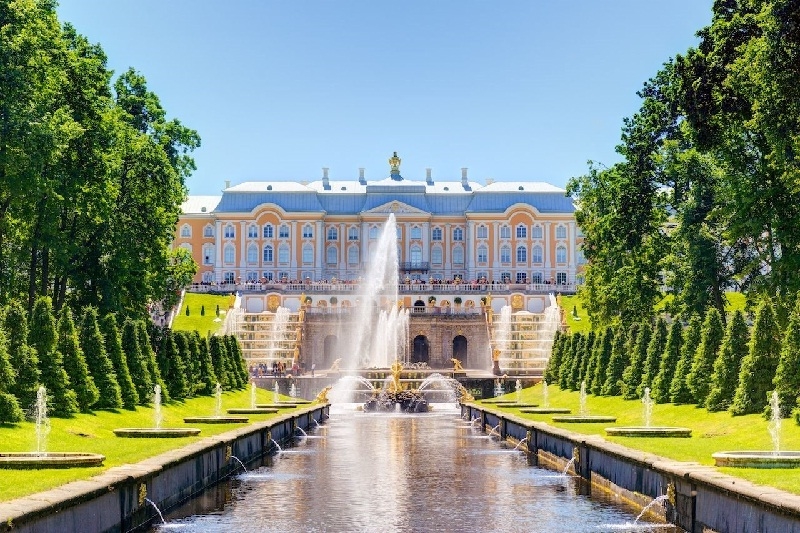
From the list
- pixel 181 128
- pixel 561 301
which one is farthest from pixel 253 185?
pixel 181 128

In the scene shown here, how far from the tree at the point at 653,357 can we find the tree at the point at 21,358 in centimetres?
1957

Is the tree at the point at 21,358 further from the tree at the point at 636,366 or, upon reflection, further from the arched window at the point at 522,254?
the arched window at the point at 522,254

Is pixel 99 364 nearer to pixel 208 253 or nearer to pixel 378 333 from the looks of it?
pixel 378 333

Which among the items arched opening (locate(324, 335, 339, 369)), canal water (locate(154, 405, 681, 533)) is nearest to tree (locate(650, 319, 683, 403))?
canal water (locate(154, 405, 681, 533))

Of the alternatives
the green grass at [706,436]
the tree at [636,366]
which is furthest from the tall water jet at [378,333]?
the green grass at [706,436]

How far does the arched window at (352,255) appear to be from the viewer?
126375 millimetres

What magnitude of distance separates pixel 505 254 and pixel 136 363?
92.7 m

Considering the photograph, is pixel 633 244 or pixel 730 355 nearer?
pixel 730 355

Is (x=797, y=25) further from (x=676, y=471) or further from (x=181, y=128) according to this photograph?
(x=181, y=128)

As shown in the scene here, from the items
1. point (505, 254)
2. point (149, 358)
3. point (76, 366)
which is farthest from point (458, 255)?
point (76, 366)

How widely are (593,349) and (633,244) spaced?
4.48 meters

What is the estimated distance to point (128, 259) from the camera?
134 feet

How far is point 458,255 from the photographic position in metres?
127

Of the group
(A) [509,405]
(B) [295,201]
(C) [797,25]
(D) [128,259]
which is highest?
(B) [295,201]
